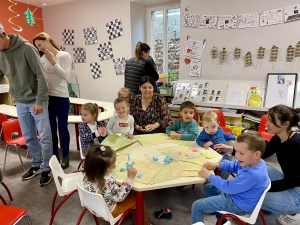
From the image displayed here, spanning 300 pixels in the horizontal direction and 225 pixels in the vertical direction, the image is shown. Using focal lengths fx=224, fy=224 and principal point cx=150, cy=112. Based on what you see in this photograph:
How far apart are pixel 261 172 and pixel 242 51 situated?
249cm

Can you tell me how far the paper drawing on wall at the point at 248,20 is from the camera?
123 inches

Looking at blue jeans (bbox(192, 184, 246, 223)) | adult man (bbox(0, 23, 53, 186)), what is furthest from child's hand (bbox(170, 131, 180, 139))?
adult man (bbox(0, 23, 53, 186))

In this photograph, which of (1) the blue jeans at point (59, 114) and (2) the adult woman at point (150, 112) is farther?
(1) the blue jeans at point (59, 114)

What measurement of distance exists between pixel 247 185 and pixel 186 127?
35.9 inches

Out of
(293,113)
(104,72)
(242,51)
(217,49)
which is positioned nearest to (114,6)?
(104,72)

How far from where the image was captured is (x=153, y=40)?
461cm

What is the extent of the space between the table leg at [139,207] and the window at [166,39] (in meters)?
3.36

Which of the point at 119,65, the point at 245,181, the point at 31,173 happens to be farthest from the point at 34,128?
the point at 119,65

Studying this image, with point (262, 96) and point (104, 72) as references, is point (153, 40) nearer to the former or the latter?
point (104, 72)

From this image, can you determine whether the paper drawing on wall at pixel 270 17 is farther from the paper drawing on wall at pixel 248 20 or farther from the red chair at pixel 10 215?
the red chair at pixel 10 215

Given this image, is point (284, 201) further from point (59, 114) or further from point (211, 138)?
point (59, 114)

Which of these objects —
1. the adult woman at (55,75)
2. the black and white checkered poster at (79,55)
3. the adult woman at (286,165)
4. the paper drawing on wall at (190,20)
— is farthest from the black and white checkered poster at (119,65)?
the adult woman at (286,165)

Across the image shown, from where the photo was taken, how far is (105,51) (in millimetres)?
4801

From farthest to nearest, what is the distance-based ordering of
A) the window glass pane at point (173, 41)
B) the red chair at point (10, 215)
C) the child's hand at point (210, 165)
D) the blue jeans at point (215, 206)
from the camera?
the window glass pane at point (173, 41)
the child's hand at point (210, 165)
the blue jeans at point (215, 206)
the red chair at point (10, 215)
